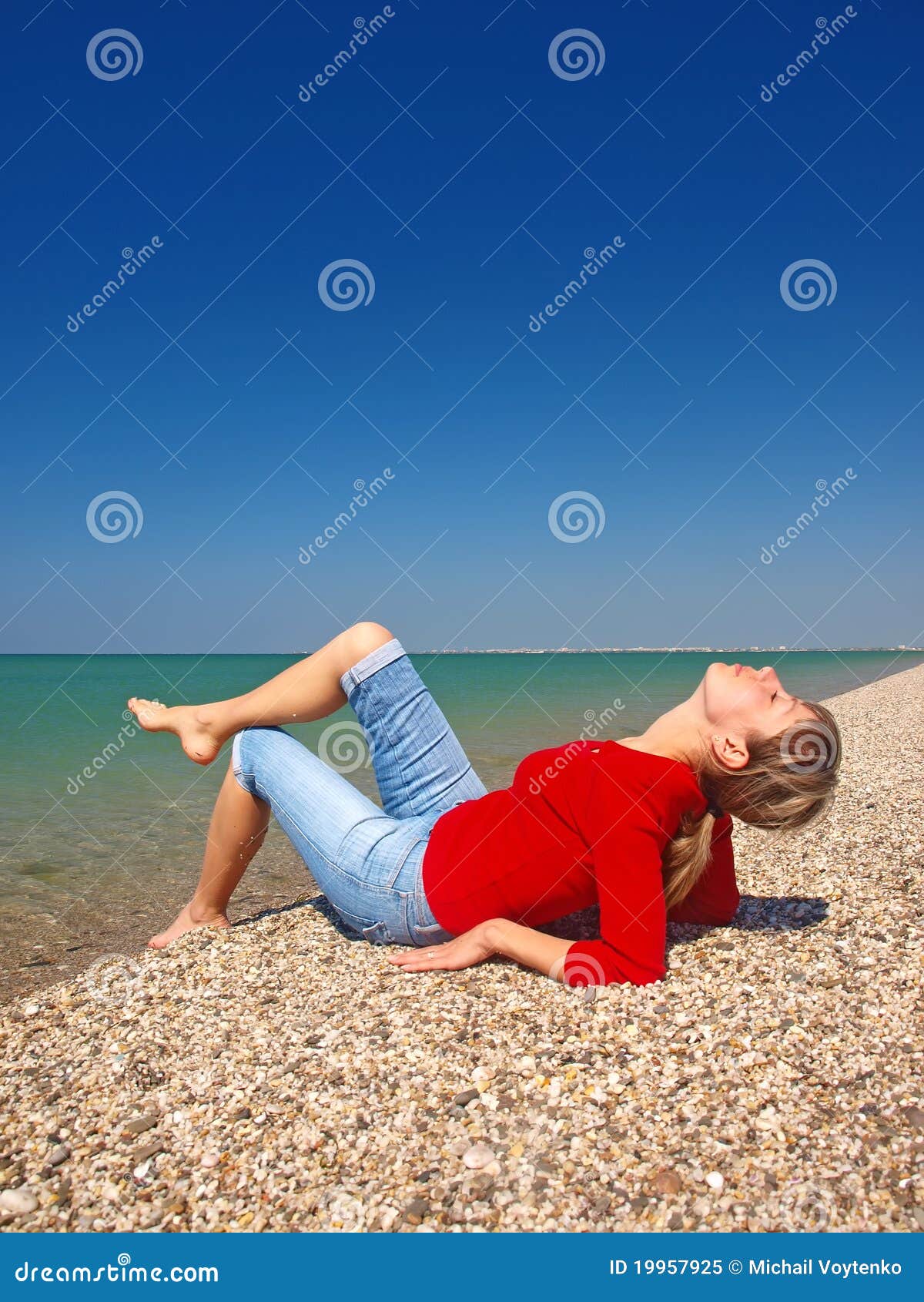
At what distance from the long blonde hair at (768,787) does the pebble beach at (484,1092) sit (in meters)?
0.55

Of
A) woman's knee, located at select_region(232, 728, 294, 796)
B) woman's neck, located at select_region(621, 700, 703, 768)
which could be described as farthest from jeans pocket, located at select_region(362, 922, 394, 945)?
woman's neck, located at select_region(621, 700, 703, 768)

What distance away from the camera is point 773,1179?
2268 millimetres

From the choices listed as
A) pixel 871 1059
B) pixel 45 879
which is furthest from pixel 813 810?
pixel 45 879

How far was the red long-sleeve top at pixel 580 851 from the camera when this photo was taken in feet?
10.2

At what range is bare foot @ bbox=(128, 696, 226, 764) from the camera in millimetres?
4141

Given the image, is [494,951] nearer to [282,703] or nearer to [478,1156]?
[478,1156]
